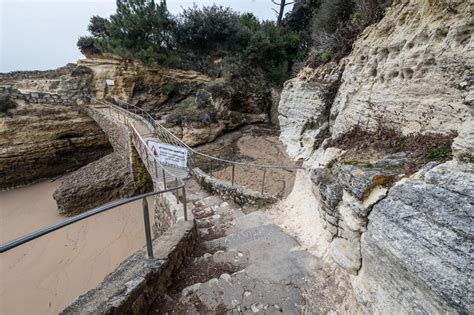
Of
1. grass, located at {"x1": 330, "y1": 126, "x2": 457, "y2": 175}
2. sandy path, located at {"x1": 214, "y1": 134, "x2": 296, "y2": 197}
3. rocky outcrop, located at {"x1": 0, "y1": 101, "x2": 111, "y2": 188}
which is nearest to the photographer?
grass, located at {"x1": 330, "y1": 126, "x2": 457, "y2": 175}

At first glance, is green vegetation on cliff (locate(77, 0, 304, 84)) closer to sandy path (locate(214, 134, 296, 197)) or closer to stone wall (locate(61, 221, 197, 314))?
sandy path (locate(214, 134, 296, 197))

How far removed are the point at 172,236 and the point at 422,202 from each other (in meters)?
2.50

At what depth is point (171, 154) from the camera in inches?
209

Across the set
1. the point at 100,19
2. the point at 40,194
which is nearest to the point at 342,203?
the point at 40,194

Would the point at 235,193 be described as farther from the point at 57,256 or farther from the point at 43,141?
the point at 43,141

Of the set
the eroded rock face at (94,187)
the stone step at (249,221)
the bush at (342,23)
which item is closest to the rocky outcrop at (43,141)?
the eroded rock face at (94,187)

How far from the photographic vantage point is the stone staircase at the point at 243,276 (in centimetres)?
192

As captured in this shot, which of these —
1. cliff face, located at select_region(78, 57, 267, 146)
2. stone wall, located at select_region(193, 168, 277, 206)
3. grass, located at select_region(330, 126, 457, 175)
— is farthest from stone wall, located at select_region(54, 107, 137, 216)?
grass, located at select_region(330, 126, 457, 175)

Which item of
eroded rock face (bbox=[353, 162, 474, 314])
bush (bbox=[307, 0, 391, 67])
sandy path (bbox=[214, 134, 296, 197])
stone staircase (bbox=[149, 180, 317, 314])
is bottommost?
sandy path (bbox=[214, 134, 296, 197])

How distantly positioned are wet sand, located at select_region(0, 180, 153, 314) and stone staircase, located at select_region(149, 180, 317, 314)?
4.05 m

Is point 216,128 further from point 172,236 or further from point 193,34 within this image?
point 172,236

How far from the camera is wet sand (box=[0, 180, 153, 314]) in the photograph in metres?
4.80

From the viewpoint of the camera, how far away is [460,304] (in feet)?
3.64

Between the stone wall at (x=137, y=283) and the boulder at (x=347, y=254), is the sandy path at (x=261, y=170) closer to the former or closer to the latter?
the boulder at (x=347, y=254)
